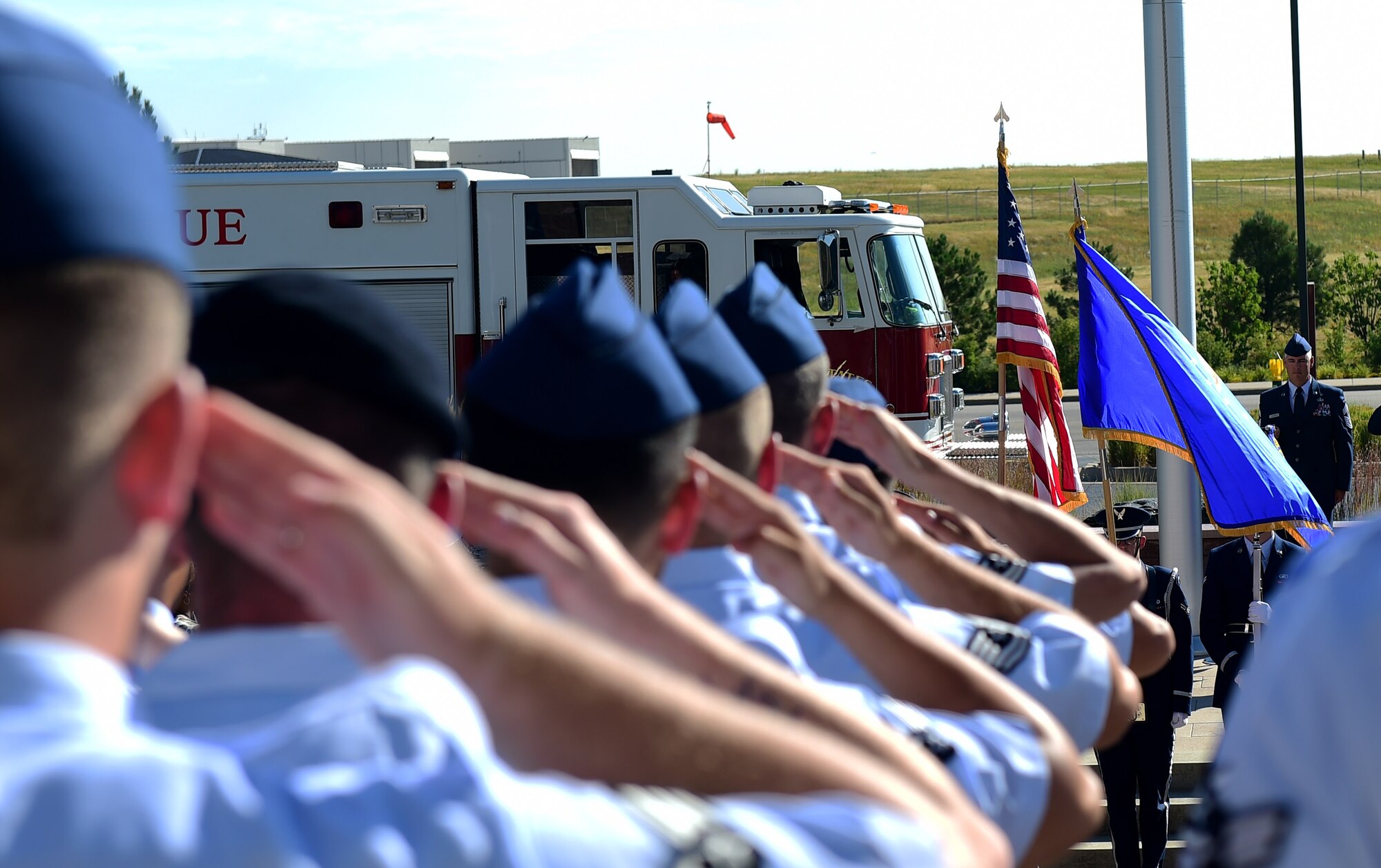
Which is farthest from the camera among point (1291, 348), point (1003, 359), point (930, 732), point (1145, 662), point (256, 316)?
point (1291, 348)

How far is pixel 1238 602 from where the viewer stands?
8141 mm

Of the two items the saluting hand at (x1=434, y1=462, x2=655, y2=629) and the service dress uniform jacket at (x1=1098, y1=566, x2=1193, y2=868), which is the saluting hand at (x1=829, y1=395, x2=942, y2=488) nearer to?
the saluting hand at (x1=434, y1=462, x2=655, y2=629)

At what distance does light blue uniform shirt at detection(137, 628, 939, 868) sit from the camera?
928 mm

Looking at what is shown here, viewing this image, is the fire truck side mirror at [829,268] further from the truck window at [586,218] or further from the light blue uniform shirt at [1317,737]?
the light blue uniform shirt at [1317,737]

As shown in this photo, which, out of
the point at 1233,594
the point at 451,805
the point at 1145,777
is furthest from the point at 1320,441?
the point at 451,805

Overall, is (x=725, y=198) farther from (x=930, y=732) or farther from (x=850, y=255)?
(x=930, y=732)

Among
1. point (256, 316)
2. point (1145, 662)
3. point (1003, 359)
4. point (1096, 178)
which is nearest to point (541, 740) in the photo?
point (256, 316)

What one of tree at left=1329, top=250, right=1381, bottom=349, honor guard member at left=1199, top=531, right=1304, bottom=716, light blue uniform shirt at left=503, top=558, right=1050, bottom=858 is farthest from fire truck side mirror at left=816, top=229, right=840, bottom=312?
tree at left=1329, top=250, right=1381, bottom=349

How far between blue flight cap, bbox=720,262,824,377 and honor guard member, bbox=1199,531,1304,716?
18.4 ft

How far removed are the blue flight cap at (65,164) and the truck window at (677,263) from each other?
1139cm

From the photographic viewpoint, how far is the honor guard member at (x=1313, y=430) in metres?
12.0

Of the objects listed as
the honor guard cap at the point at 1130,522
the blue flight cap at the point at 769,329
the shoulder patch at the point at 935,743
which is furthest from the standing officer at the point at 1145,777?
the shoulder patch at the point at 935,743

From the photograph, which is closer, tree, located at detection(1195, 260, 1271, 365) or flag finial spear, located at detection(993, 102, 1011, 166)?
flag finial spear, located at detection(993, 102, 1011, 166)

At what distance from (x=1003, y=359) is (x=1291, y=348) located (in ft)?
8.99
